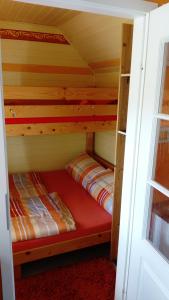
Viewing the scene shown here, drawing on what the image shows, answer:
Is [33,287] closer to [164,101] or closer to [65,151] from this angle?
[164,101]

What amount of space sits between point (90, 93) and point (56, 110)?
1.41ft

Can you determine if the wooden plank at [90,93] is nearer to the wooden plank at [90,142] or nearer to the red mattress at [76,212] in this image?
the wooden plank at [90,142]

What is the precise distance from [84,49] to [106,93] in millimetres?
638

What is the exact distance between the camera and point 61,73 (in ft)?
11.0

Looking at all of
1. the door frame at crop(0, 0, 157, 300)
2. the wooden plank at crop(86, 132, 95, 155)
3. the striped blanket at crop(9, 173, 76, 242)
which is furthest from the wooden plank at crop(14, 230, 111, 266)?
the wooden plank at crop(86, 132, 95, 155)

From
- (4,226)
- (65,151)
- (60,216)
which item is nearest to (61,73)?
(65,151)

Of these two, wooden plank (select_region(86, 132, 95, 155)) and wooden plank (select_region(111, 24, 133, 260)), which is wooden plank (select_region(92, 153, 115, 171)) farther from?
wooden plank (select_region(111, 24, 133, 260))

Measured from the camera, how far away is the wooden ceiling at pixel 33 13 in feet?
7.44

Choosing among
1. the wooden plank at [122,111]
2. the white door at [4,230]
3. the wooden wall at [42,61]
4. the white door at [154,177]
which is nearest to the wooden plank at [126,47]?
the wooden plank at [122,111]

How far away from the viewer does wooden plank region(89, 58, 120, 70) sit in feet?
8.45

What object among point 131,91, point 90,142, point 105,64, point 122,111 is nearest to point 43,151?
point 90,142

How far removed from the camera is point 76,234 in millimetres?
2152

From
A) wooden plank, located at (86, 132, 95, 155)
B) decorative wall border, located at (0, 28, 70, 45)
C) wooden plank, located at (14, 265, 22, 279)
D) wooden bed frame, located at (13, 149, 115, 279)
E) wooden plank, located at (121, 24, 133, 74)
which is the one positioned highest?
decorative wall border, located at (0, 28, 70, 45)

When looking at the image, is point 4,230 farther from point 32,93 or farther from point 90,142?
point 90,142
